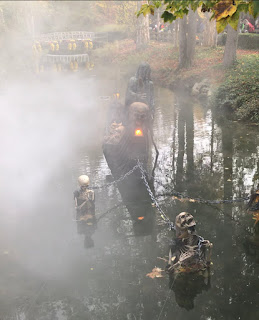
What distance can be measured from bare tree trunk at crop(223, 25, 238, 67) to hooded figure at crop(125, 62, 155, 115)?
989 centimetres

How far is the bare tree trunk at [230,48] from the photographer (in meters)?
20.4

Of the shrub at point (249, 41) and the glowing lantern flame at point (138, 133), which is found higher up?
the shrub at point (249, 41)

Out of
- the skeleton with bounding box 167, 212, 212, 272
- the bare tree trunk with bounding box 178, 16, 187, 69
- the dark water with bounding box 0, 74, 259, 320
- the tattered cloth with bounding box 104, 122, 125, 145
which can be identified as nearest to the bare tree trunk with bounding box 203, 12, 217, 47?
the bare tree trunk with bounding box 178, 16, 187, 69

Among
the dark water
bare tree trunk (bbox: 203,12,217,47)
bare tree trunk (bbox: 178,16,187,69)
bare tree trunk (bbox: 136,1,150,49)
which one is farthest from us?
bare tree trunk (bbox: 136,1,150,49)

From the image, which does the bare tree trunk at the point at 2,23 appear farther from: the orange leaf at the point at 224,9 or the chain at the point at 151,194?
the orange leaf at the point at 224,9

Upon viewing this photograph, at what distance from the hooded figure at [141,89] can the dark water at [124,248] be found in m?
2.03

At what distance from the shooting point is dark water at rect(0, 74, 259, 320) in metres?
5.97

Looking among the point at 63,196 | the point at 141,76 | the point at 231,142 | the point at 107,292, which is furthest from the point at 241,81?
the point at 107,292


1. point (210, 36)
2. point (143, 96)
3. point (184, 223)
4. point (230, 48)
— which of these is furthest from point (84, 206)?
point (210, 36)

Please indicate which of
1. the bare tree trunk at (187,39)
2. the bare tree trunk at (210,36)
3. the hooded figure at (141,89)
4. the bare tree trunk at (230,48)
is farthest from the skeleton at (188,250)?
the bare tree trunk at (210,36)

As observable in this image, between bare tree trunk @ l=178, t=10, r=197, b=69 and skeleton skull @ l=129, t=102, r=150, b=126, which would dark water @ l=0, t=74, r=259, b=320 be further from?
bare tree trunk @ l=178, t=10, r=197, b=69

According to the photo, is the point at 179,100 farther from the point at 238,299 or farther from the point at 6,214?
the point at 238,299

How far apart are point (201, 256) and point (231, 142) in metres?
7.82

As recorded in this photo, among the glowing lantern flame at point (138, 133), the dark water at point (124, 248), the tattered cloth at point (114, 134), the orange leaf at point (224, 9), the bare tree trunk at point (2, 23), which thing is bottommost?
the dark water at point (124, 248)
